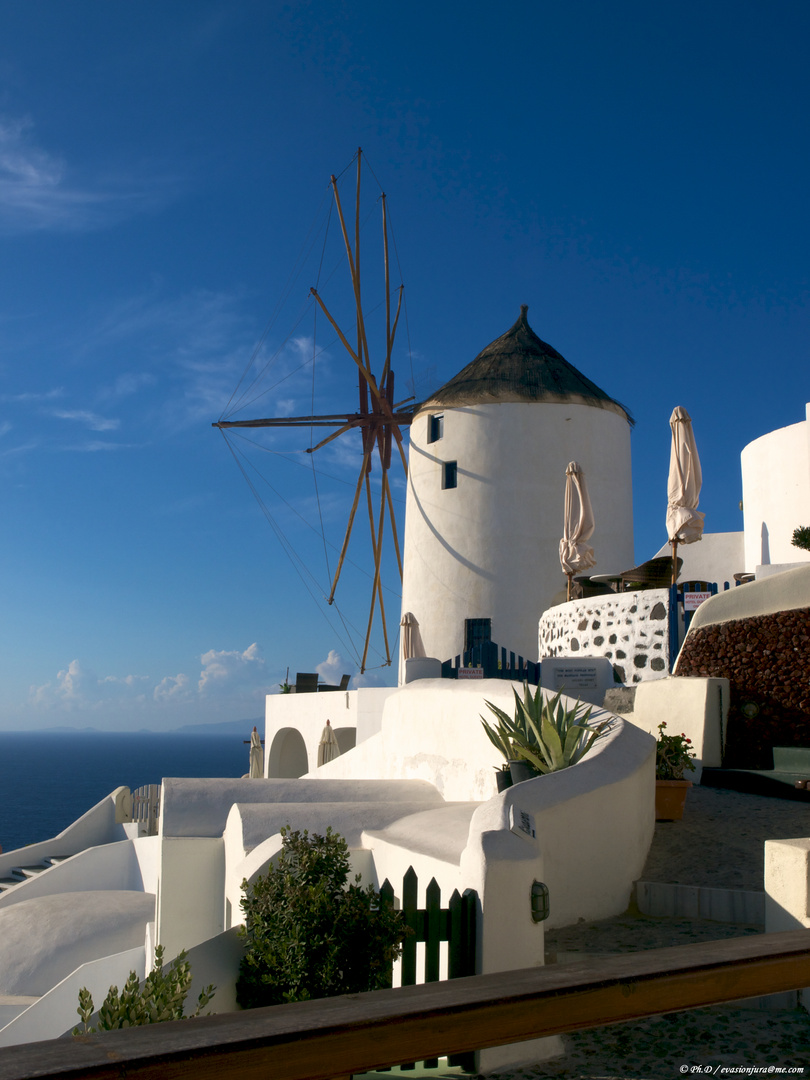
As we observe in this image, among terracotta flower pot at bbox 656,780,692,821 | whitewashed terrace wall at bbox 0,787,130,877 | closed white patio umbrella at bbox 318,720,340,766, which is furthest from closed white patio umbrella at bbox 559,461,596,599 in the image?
whitewashed terrace wall at bbox 0,787,130,877

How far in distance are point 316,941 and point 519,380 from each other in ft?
59.4

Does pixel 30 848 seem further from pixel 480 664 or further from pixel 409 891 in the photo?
pixel 409 891

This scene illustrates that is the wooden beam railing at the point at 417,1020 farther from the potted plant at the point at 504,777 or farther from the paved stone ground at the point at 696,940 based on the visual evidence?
the potted plant at the point at 504,777

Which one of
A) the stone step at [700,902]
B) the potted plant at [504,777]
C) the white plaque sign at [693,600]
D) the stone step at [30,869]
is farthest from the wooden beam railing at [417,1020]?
the stone step at [30,869]

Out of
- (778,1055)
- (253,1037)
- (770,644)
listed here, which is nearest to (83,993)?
(253,1037)

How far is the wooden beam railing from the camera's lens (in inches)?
58.7

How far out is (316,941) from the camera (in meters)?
4.00

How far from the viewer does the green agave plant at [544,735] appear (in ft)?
19.8

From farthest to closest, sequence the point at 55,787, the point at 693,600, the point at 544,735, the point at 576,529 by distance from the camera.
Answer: the point at 55,787, the point at 576,529, the point at 693,600, the point at 544,735

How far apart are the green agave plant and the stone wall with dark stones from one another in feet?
10.7

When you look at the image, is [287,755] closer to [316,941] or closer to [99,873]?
[99,873]

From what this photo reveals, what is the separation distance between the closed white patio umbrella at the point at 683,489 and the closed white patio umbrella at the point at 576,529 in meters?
2.13

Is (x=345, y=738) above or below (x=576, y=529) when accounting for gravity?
below

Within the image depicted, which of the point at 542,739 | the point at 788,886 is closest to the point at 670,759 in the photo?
the point at 542,739
